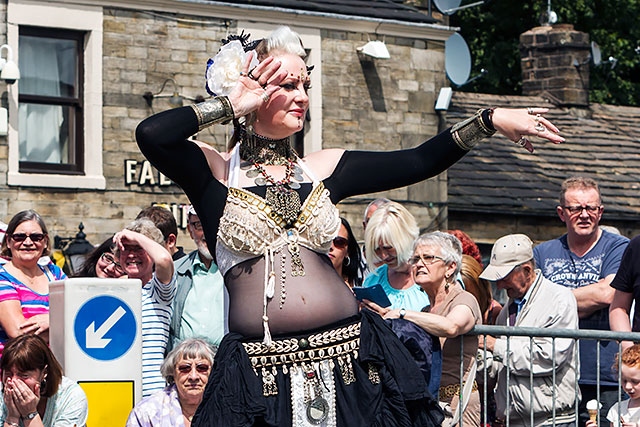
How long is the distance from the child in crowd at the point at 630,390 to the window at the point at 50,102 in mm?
10906

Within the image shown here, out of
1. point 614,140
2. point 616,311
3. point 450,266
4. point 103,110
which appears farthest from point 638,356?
point 614,140

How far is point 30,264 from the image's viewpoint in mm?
7996

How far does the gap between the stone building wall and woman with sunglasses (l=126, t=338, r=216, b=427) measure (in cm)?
1003

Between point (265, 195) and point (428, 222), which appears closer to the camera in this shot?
point (265, 195)

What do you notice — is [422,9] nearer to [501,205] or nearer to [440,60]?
[440,60]

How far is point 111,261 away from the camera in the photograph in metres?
8.51

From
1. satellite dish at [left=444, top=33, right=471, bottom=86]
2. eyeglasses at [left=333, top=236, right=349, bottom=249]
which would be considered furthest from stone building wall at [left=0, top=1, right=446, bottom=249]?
eyeglasses at [left=333, top=236, right=349, bottom=249]

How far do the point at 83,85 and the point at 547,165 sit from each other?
27.8ft

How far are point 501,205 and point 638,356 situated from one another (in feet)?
46.9

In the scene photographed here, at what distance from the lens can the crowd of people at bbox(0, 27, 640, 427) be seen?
5344 mm

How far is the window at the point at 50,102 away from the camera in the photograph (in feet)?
57.0

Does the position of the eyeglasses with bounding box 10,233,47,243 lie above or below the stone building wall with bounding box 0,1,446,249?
below

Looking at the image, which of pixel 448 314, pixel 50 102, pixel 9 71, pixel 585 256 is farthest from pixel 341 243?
pixel 50 102

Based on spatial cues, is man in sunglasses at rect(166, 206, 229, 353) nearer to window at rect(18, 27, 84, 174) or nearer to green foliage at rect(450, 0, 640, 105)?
window at rect(18, 27, 84, 174)
